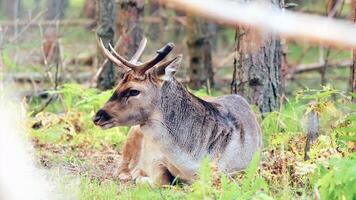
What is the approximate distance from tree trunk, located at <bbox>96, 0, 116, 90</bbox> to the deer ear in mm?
3964

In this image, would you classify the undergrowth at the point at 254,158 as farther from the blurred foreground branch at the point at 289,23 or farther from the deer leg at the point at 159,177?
the blurred foreground branch at the point at 289,23

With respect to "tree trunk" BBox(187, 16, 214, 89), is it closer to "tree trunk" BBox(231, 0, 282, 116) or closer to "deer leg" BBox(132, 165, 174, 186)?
"tree trunk" BBox(231, 0, 282, 116)

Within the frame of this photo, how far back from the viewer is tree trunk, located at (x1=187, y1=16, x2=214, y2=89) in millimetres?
12836

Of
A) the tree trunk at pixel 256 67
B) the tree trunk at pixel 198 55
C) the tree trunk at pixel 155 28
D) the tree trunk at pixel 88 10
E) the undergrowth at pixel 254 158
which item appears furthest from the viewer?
the tree trunk at pixel 88 10

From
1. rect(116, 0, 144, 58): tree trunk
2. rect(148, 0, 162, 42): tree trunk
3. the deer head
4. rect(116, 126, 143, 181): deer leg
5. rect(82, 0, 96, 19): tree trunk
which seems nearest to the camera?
the deer head

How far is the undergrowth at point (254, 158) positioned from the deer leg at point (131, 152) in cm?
14

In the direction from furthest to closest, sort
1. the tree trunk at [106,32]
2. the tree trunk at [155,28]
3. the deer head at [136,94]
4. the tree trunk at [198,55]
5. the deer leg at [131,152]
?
the tree trunk at [155,28]
the tree trunk at [198,55]
the tree trunk at [106,32]
the deer leg at [131,152]
the deer head at [136,94]

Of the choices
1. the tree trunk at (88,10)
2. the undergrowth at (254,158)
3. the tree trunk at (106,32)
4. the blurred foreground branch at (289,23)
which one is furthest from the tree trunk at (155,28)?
the blurred foreground branch at (289,23)

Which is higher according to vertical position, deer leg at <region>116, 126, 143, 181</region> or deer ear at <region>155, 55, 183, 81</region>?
deer ear at <region>155, 55, 183, 81</region>

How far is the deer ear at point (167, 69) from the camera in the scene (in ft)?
22.3

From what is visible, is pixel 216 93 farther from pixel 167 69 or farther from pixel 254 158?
pixel 254 158

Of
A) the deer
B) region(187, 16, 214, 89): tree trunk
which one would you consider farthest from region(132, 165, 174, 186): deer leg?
region(187, 16, 214, 89): tree trunk

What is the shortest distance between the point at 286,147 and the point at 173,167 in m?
1.07

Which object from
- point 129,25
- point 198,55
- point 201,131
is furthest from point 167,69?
point 198,55
